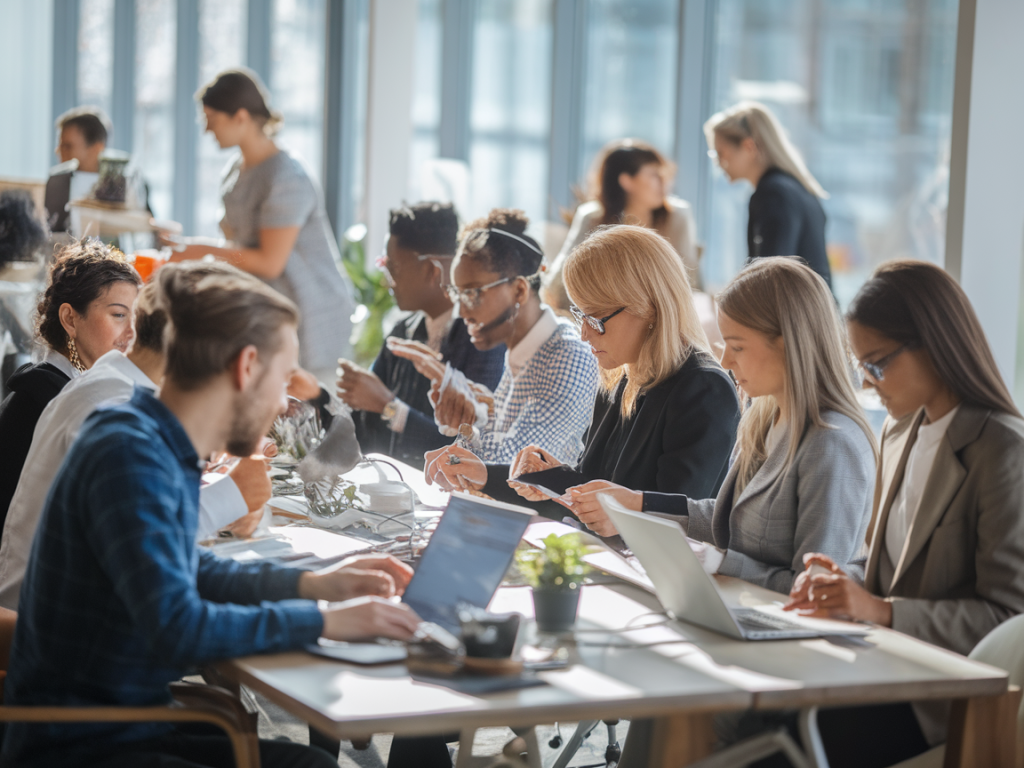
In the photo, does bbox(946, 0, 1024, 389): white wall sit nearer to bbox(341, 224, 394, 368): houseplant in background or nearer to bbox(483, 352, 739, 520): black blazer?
bbox(483, 352, 739, 520): black blazer

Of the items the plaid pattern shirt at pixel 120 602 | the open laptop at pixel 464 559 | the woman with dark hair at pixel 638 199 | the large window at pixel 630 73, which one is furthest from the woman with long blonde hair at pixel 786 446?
the large window at pixel 630 73

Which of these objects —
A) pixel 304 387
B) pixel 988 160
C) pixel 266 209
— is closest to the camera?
pixel 304 387

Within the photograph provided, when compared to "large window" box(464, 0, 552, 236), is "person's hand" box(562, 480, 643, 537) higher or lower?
lower

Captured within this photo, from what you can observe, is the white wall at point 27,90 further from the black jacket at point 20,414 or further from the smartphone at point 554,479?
the smartphone at point 554,479

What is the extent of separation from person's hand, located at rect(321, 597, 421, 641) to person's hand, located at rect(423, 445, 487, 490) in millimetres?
1308

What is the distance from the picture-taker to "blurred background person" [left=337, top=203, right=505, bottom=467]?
3.68 meters

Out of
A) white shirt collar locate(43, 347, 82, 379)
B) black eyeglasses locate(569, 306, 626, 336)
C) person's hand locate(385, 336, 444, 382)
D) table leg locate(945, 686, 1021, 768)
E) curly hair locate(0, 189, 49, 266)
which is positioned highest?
curly hair locate(0, 189, 49, 266)

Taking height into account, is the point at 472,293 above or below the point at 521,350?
above

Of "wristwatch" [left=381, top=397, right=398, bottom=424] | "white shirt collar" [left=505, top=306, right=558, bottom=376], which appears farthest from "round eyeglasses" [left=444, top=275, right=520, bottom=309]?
"wristwatch" [left=381, top=397, right=398, bottom=424]

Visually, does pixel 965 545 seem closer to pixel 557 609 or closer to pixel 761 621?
pixel 761 621

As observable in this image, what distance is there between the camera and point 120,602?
163 centimetres

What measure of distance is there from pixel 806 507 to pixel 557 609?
2.12 feet

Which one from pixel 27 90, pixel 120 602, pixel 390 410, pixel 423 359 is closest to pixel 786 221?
pixel 423 359

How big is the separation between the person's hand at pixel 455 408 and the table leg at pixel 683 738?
1849mm
